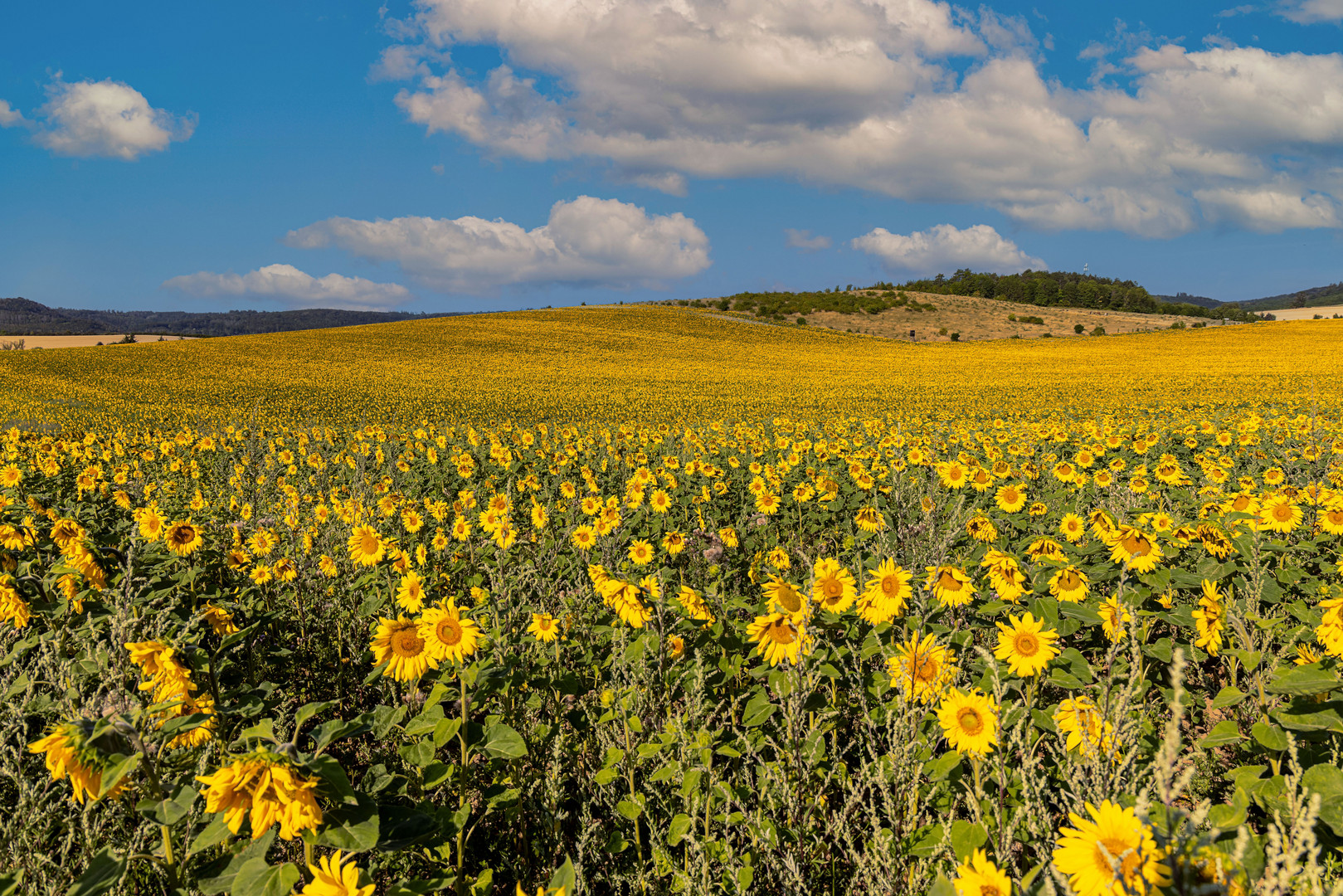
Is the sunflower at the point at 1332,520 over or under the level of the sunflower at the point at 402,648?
over

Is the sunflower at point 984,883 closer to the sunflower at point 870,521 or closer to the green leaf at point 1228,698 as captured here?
the green leaf at point 1228,698

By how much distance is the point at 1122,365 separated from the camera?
34062mm

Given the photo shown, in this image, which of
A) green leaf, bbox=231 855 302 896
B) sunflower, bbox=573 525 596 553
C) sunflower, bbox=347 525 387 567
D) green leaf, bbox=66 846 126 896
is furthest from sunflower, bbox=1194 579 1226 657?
sunflower, bbox=347 525 387 567

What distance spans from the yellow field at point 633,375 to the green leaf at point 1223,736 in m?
10.6

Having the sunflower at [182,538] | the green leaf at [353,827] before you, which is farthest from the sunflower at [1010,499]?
the sunflower at [182,538]

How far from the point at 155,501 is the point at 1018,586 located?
7.30 metres

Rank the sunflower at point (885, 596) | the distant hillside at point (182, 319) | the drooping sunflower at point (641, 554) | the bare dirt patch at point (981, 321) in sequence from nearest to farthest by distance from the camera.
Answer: the sunflower at point (885, 596)
the drooping sunflower at point (641, 554)
the bare dirt patch at point (981, 321)
the distant hillside at point (182, 319)

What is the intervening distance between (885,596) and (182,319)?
187m

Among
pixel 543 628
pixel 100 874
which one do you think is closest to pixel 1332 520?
pixel 543 628

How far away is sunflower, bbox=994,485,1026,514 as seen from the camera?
20.0 ft

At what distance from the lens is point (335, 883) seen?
162 centimetres

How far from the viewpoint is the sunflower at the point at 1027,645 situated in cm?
296

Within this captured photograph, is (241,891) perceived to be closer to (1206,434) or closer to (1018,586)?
(1018,586)

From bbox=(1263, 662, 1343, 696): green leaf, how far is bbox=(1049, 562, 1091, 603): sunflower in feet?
3.12
